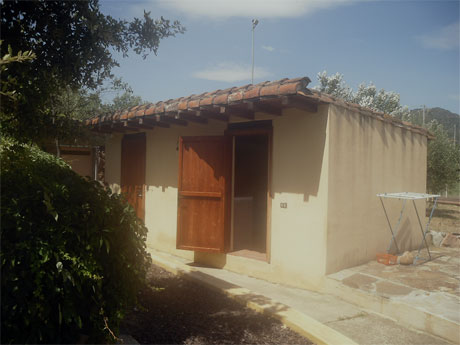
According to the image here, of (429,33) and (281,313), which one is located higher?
(429,33)

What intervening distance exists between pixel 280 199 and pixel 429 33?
11.6 feet

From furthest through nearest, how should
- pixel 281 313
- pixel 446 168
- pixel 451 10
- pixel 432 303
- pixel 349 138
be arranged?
pixel 446 168, pixel 349 138, pixel 451 10, pixel 432 303, pixel 281 313

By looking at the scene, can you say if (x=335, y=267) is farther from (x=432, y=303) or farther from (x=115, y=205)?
(x=115, y=205)

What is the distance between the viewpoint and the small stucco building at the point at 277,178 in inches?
Result: 209

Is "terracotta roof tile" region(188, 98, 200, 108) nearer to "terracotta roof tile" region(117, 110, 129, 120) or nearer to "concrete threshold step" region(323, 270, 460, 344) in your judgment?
"terracotta roof tile" region(117, 110, 129, 120)

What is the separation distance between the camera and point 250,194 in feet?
27.1

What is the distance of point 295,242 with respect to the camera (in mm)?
5602

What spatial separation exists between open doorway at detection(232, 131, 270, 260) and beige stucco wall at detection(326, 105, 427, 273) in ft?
6.03

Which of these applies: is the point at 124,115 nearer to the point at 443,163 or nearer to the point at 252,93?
the point at 252,93

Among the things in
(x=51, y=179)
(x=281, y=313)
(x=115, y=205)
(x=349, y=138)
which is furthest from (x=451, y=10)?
(x=51, y=179)

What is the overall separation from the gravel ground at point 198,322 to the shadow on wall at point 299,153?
6.87 ft

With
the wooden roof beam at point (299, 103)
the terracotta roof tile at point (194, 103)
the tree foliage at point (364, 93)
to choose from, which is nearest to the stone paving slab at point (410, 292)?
the wooden roof beam at point (299, 103)

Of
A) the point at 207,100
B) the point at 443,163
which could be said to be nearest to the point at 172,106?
the point at 207,100

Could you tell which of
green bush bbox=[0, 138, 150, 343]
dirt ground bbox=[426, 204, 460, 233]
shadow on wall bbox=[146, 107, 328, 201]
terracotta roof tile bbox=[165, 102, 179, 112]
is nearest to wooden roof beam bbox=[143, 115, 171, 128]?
terracotta roof tile bbox=[165, 102, 179, 112]
